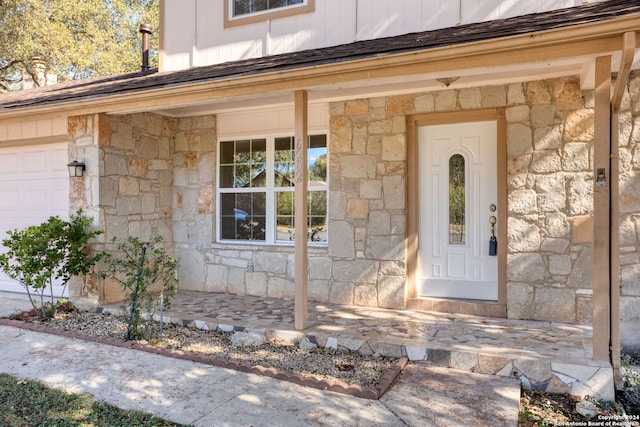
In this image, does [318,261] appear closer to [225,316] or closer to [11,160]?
[225,316]

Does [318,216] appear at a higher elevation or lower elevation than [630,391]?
higher

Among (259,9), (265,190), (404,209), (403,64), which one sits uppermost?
(259,9)

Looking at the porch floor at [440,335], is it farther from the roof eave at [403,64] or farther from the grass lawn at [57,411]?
the roof eave at [403,64]

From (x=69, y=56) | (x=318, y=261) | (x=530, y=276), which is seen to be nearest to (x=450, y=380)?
(x=530, y=276)

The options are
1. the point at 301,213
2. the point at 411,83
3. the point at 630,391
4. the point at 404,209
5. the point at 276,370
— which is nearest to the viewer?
the point at 630,391

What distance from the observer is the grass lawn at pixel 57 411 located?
2.84 metres

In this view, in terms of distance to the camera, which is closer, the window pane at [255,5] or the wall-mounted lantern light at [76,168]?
the wall-mounted lantern light at [76,168]

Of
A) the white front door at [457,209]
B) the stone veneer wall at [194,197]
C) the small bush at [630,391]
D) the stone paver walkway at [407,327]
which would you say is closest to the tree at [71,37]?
the stone veneer wall at [194,197]

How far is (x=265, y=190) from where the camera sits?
6.38m

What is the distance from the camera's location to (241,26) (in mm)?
6117

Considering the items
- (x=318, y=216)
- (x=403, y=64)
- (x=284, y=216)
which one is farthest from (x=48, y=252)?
(x=403, y=64)

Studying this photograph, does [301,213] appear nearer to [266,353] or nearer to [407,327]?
[266,353]

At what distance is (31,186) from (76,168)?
1462mm

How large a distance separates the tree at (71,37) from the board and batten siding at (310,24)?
21.5 ft
